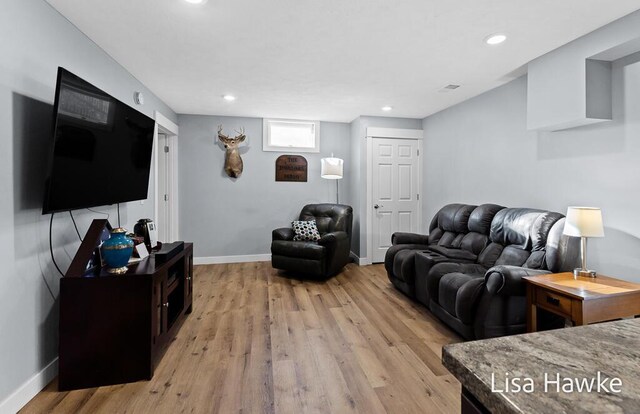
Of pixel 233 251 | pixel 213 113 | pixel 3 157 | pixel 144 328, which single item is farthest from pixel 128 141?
pixel 233 251

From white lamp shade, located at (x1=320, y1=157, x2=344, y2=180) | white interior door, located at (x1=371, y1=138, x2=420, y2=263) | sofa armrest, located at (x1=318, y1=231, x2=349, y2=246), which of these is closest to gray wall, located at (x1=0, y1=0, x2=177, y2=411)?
sofa armrest, located at (x1=318, y1=231, x2=349, y2=246)

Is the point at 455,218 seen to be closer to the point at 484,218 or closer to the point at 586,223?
the point at 484,218

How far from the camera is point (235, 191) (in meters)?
4.91

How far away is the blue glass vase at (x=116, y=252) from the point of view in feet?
6.54

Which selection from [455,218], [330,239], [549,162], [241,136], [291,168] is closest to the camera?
[549,162]

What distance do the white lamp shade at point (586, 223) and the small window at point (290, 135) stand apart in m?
3.64

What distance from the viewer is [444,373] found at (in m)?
1.99

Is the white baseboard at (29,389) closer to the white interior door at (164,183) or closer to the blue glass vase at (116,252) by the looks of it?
the blue glass vase at (116,252)

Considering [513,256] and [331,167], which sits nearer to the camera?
[513,256]

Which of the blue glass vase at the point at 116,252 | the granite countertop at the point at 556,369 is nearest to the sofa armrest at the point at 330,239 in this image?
the blue glass vase at the point at 116,252

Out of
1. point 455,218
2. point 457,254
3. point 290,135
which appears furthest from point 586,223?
point 290,135

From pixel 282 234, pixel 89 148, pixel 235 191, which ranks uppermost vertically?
pixel 89 148

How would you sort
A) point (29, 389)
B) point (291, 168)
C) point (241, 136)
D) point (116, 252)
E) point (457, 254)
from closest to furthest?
1. point (29, 389)
2. point (116, 252)
3. point (457, 254)
4. point (241, 136)
5. point (291, 168)

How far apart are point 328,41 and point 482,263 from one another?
2.46m
